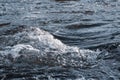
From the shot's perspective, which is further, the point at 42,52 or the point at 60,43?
the point at 60,43

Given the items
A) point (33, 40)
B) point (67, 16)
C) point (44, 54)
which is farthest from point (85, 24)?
point (44, 54)

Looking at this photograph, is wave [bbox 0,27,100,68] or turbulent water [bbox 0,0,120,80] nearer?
turbulent water [bbox 0,0,120,80]

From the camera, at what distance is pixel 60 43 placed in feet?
25.3

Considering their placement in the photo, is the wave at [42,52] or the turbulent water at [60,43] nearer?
the turbulent water at [60,43]

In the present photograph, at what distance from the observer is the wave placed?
6.29m

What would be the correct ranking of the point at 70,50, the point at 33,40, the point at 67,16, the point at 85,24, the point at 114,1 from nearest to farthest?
1. the point at 70,50
2. the point at 33,40
3. the point at 85,24
4. the point at 67,16
5. the point at 114,1

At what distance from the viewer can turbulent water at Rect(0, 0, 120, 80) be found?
5852 mm

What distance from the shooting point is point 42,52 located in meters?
6.75

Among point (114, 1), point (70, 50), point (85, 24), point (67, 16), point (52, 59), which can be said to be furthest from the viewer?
point (114, 1)

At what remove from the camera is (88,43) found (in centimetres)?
795

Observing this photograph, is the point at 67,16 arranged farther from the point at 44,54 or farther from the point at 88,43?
the point at 44,54

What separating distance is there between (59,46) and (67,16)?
429 centimetres

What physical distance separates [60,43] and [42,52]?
3.41ft

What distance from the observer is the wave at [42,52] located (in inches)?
248
